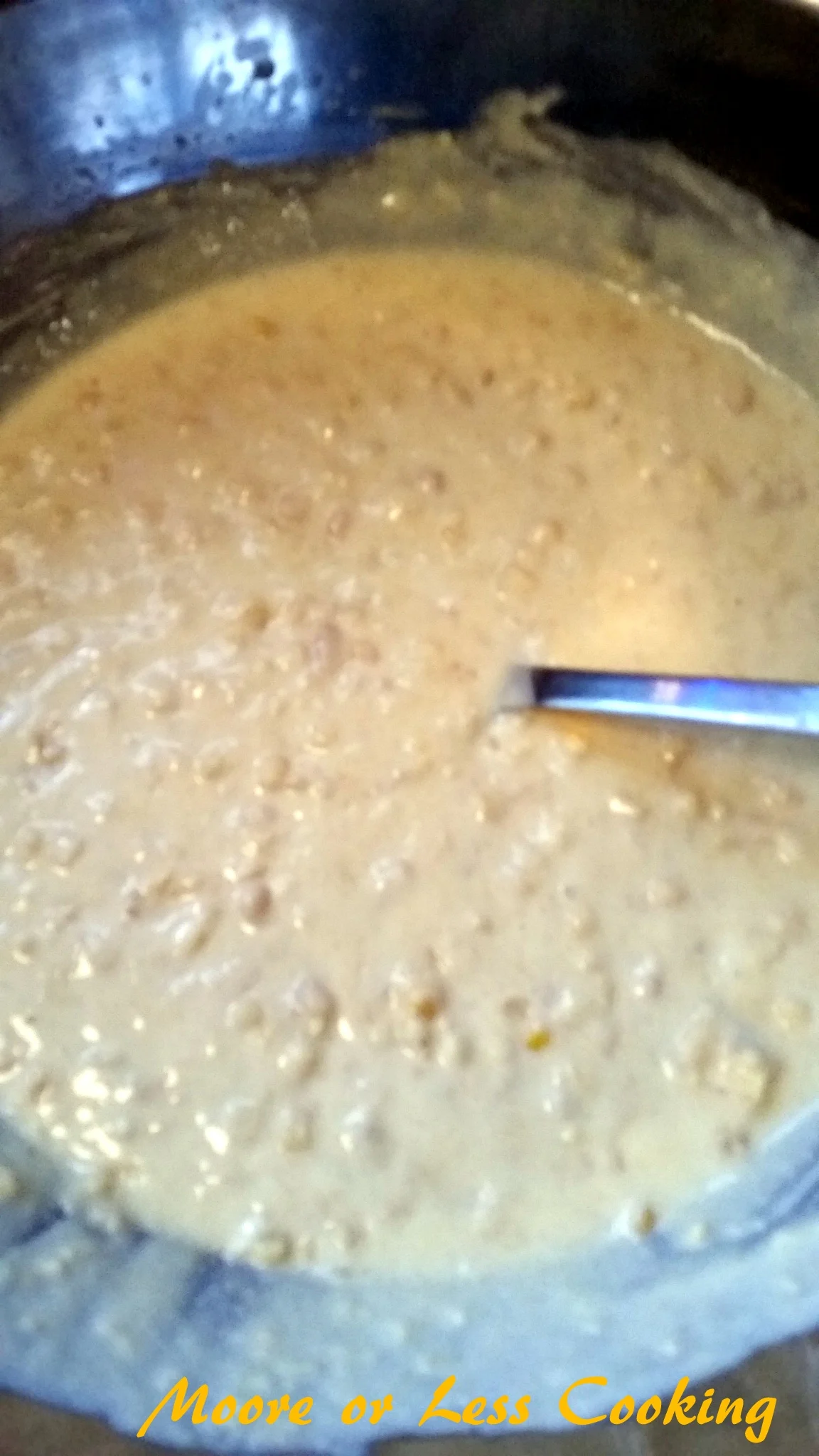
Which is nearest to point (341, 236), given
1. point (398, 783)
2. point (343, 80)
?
point (343, 80)

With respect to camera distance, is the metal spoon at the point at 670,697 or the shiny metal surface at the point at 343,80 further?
the shiny metal surface at the point at 343,80

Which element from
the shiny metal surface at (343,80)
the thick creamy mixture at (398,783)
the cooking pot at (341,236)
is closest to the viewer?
the cooking pot at (341,236)

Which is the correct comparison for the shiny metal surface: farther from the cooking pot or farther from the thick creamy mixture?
the thick creamy mixture

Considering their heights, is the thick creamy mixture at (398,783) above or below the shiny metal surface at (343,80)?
below

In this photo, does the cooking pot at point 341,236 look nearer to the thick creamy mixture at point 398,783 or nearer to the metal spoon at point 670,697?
the thick creamy mixture at point 398,783

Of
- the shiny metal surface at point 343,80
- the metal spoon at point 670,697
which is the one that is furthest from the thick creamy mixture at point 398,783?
the shiny metal surface at point 343,80

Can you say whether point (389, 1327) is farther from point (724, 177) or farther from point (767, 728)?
point (724, 177)

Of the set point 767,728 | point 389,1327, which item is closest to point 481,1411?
point 389,1327
